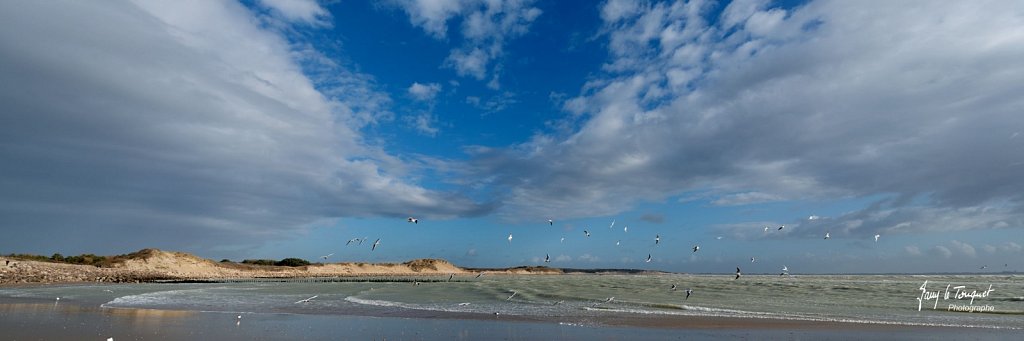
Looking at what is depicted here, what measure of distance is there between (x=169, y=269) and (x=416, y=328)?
315 ft

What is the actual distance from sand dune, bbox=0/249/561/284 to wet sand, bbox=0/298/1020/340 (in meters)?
52.0

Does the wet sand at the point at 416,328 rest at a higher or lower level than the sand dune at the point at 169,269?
lower

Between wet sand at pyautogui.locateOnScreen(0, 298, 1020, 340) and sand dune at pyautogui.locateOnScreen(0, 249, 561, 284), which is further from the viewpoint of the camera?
sand dune at pyautogui.locateOnScreen(0, 249, 561, 284)

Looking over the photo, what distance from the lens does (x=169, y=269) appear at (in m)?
95.4

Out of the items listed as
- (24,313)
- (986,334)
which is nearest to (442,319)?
(24,313)

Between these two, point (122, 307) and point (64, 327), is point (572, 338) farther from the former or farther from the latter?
point (122, 307)

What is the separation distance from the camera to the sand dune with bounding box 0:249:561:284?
64.6 m

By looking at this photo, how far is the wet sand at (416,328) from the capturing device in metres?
16.8

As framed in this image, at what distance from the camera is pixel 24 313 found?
23.0 metres

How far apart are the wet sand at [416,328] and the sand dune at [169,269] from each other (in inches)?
2046

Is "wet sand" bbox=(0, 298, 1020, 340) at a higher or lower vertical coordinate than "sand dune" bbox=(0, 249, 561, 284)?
lower

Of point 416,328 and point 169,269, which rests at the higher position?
point 169,269

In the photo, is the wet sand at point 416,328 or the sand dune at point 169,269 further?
the sand dune at point 169,269

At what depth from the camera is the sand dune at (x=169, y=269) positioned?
6456cm
